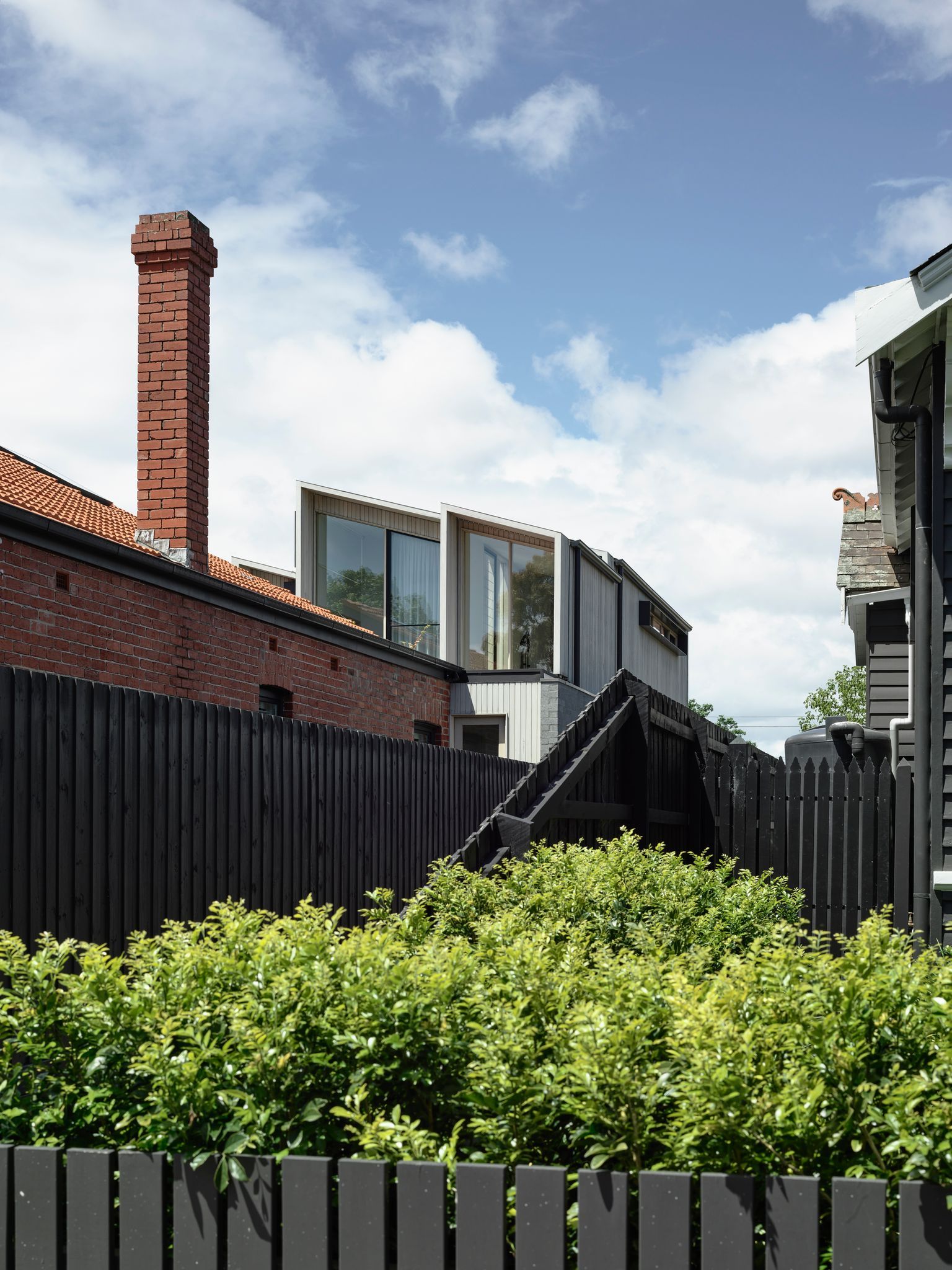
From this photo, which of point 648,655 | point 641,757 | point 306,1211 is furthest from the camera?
point 648,655

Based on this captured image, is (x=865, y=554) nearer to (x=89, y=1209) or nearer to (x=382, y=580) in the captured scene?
(x=382, y=580)

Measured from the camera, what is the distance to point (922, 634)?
7.70 metres

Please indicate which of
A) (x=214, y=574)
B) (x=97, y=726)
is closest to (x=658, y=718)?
(x=97, y=726)

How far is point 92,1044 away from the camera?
3.06m

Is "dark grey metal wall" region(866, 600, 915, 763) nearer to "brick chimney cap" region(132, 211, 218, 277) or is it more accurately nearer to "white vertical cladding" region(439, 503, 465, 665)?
"brick chimney cap" region(132, 211, 218, 277)

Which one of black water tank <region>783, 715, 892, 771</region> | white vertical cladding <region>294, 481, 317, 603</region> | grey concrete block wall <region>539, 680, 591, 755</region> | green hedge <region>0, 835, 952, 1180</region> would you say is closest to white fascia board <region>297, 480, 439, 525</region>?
white vertical cladding <region>294, 481, 317, 603</region>

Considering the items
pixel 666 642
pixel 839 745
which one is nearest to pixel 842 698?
pixel 666 642

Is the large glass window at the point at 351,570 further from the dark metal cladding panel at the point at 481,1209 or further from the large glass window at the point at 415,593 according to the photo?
the dark metal cladding panel at the point at 481,1209

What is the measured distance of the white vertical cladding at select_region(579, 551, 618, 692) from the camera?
→ 77.3 feet

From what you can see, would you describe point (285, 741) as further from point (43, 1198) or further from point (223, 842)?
point (43, 1198)

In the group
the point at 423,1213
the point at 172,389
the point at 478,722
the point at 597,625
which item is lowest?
the point at 423,1213

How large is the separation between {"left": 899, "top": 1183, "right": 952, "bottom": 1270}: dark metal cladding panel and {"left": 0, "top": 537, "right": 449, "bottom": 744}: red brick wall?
745cm

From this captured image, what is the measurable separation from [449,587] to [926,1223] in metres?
20.1

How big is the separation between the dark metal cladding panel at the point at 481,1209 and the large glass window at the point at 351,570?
68.1ft
